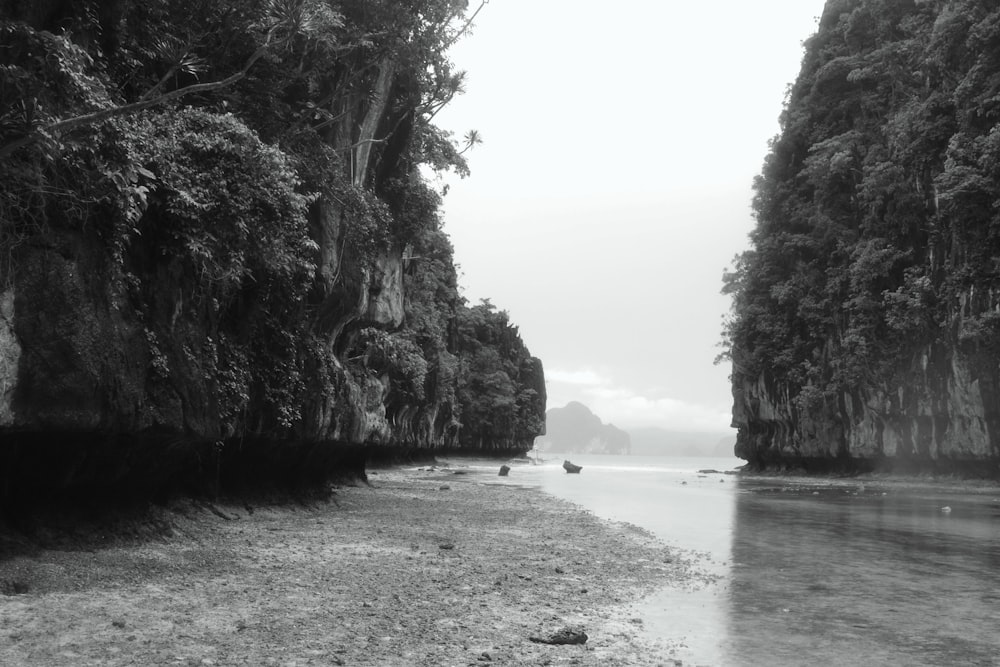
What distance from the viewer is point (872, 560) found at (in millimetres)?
12445

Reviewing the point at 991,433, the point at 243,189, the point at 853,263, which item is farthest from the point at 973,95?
the point at 243,189

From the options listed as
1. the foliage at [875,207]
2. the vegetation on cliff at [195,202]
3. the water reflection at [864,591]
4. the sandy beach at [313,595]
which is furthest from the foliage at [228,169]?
the foliage at [875,207]

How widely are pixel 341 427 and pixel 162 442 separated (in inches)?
375

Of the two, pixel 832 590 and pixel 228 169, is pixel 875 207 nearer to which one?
pixel 832 590

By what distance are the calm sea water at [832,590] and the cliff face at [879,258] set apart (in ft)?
53.1

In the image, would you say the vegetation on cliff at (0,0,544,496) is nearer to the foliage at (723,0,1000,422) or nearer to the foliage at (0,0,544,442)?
the foliage at (0,0,544,442)

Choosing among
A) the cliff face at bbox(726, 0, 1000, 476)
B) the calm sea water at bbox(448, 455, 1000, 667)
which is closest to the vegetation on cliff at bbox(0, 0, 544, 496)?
the calm sea water at bbox(448, 455, 1000, 667)

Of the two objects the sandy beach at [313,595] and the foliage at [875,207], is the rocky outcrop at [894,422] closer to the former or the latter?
the foliage at [875,207]

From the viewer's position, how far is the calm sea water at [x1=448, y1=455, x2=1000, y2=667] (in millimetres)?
6953

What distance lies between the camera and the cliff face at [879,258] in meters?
32.8

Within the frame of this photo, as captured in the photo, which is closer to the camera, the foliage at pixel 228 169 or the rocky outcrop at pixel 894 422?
the foliage at pixel 228 169

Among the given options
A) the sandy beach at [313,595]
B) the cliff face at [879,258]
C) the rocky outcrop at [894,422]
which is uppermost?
the cliff face at [879,258]

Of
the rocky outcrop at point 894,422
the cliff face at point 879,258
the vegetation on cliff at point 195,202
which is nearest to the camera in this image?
the vegetation on cliff at point 195,202

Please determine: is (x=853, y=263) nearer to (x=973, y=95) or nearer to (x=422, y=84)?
(x=973, y=95)
